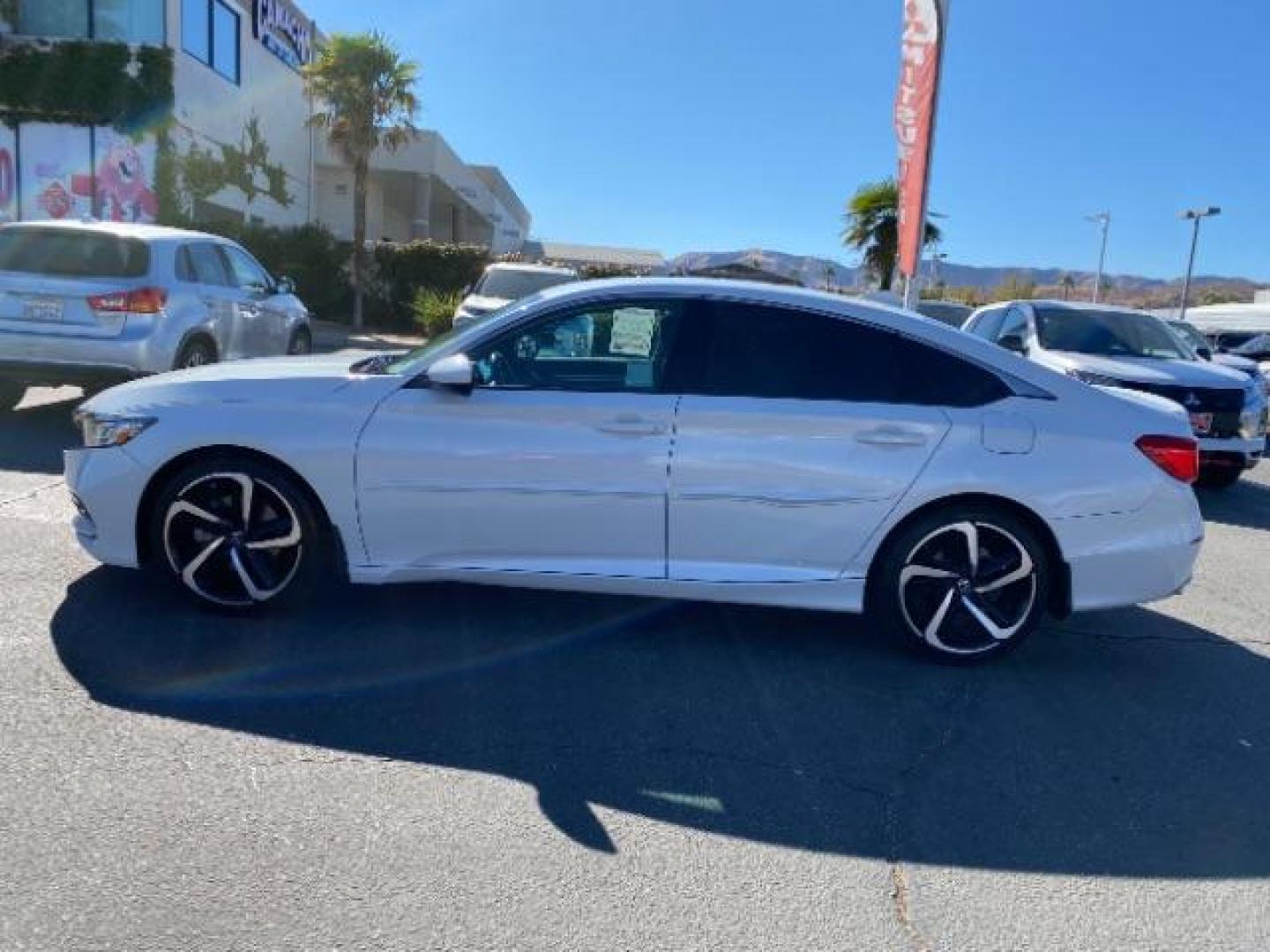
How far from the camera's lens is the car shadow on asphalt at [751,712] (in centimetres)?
305

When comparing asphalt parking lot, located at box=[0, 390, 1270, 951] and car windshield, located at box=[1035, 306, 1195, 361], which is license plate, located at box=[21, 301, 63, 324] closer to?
asphalt parking lot, located at box=[0, 390, 1270, 951]

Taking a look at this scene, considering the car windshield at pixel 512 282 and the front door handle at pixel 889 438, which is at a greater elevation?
the car windshield at pixel 512 282

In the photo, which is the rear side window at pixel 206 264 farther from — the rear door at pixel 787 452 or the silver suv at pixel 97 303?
the rear door at pixel 787 452

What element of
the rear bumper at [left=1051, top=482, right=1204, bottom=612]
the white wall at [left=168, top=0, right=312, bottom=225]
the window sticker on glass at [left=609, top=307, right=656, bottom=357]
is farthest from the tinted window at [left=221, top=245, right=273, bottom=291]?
the white wall at [left=168, top=0, right=312, bottom=225]

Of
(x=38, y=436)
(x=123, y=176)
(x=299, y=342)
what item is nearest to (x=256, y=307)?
(x=299, y=342)

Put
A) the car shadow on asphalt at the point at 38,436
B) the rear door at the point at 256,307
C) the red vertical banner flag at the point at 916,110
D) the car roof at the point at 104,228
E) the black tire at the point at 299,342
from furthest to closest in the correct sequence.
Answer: the red vertical banner flag at the point at 916,110, the black tire at the point at 299,342, the rear door at the point at 256,307, the car roof at the point at 104,228, the car shadow on asphalt at the point at 38,436

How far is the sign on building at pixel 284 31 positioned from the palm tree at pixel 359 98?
343 centimetres

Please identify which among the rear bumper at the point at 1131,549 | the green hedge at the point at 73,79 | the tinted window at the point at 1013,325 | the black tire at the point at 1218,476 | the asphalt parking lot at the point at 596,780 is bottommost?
the asphalt parking lot at the point at 596,780

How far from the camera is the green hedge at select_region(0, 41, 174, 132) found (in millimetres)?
20984

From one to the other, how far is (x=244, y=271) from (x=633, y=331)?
671 centimetres

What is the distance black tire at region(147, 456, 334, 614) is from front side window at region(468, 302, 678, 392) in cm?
97

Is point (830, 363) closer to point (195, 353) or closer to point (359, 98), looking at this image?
point (195, 353)

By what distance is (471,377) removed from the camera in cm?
405

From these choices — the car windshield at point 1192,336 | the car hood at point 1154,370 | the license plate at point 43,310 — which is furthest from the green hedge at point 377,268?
the car hood at point 1154,370
